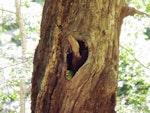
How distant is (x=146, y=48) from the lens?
2.84 m

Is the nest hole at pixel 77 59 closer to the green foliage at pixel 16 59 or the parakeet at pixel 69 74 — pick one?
the parakeet at pixel 69 74

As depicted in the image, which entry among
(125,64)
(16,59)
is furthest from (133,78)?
(16,59)

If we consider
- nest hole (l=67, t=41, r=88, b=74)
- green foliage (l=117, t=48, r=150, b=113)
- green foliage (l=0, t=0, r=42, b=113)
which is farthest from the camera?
green foliage (l=0, t=0, r=42, b=113)

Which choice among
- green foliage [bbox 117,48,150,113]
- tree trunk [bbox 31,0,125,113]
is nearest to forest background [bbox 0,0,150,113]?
green foliage [bbox 117,48,150,113]

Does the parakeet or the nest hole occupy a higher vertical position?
the nest hole

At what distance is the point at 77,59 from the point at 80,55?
17 millimetres

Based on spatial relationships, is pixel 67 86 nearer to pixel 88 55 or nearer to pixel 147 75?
pixel 88 55

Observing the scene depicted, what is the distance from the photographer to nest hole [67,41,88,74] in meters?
1.03

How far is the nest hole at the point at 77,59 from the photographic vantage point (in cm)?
103

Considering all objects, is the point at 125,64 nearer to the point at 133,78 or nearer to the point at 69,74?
the point at 133,78

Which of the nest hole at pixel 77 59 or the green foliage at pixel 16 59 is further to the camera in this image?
the green foliage at pixel 16 59

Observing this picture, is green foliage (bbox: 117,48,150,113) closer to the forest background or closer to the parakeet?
the forest background

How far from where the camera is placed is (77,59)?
103cm

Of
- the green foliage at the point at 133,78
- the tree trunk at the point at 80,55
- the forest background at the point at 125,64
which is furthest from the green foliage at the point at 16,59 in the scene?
the tree trunk at the point at 80,55
